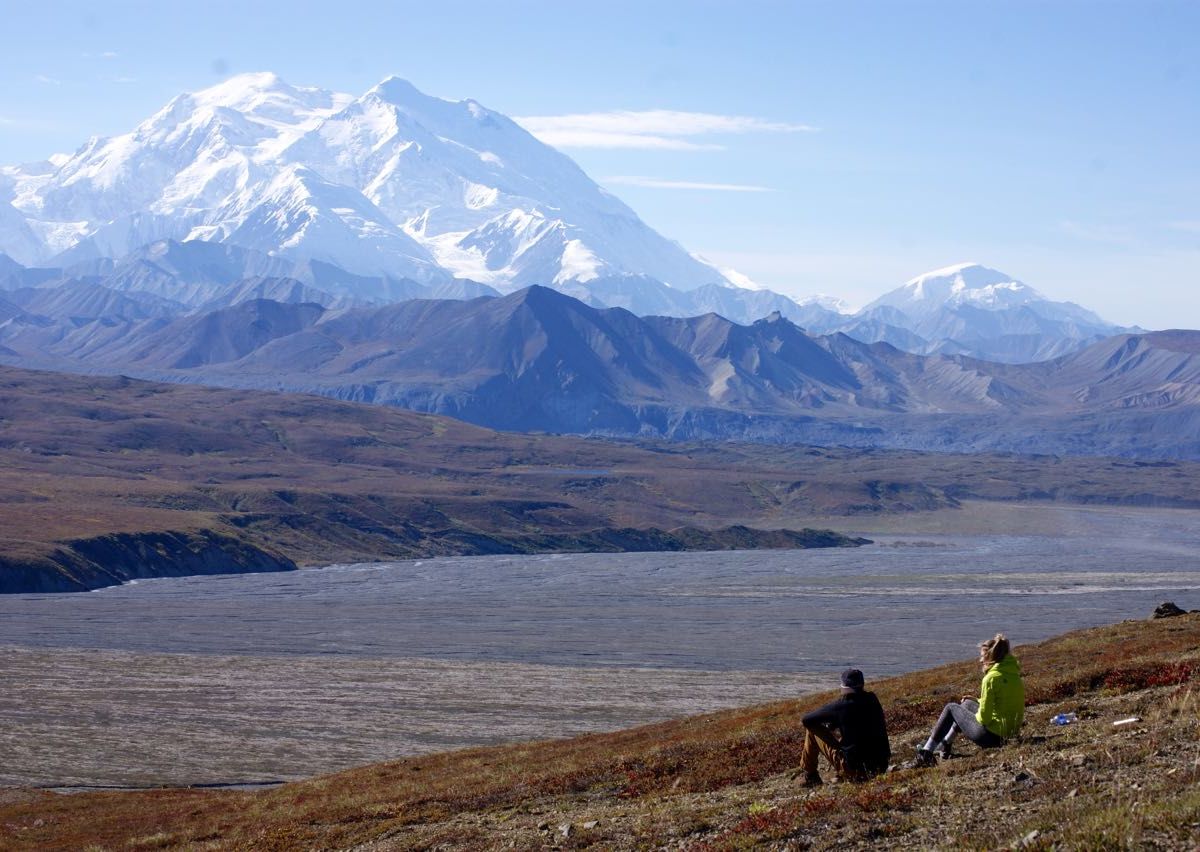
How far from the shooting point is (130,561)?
127438mm

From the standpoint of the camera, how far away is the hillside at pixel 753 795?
652 inches

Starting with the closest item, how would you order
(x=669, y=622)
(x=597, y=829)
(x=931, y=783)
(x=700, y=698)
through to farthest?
(x=931, y=783), (x=597, y=829), (x=700, y=698), (x=669, y=622)

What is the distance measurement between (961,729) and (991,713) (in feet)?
1.57

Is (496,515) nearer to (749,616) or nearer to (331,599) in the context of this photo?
(331,599)

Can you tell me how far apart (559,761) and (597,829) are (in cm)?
1408

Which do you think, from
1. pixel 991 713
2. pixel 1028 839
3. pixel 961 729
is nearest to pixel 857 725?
pixel 961 729

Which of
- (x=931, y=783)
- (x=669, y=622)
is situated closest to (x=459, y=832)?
(x=931, y=783)

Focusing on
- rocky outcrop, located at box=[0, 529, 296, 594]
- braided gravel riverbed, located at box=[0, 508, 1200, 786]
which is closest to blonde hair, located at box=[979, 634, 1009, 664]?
braided gravel riverbed, located at box=[0, 508, 1200, 786]

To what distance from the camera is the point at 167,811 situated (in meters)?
34.9

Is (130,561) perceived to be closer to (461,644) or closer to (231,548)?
(231,548)

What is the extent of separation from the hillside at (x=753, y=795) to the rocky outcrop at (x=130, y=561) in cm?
7823

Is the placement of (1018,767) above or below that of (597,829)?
above

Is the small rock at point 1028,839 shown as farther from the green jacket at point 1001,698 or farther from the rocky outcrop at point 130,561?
the rocky outcrop at point 130,561

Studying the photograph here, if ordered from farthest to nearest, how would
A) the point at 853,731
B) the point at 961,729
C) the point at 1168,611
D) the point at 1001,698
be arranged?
the point at 1168,611 < the point at 961,729 < the point at 1001,698 < the point at 853,731
